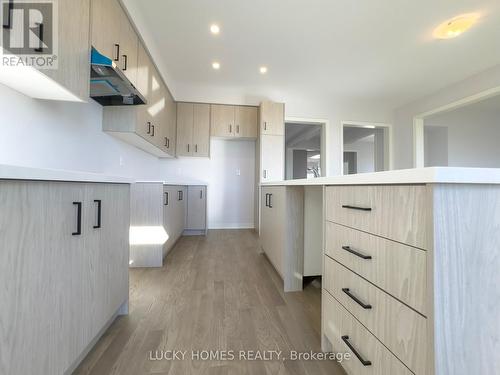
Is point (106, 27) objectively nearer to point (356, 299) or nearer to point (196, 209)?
point (356, 299)

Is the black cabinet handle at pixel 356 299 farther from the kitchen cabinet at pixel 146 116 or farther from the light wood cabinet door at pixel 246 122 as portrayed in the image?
the light wood cabinet door at pixel 246 122

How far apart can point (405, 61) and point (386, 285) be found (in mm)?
3805

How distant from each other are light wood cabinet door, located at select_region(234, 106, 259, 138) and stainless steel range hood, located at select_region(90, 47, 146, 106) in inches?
85.2

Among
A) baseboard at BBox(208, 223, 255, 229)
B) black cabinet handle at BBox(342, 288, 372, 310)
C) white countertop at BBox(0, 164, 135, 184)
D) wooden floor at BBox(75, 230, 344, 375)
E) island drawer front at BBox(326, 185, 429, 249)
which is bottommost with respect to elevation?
wooden floor at BBox(75, 230, 344, 375)

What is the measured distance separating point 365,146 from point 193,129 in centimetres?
664

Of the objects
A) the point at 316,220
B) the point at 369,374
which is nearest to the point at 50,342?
the point at 369,374

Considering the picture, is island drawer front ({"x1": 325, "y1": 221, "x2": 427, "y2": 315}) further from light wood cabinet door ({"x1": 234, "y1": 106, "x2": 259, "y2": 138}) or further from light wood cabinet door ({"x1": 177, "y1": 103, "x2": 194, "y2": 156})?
light wood cabinet door ({"x1": 177, "y1": 103, "x2": 194, "y2": 156})

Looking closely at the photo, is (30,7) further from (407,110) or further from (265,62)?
(407,110)

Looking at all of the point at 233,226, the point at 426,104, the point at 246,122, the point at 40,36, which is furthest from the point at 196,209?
the point at 426,104

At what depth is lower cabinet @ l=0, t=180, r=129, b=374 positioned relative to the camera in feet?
1.89

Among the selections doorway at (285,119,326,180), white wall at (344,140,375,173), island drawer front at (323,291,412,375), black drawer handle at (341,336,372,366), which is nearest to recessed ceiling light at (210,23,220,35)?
island drawer front at (323,291,412,375)

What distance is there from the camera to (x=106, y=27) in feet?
5.04

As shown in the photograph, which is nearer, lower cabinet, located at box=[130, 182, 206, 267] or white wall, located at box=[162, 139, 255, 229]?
lower cabinet, located at box=[130, 182, 206, 267]

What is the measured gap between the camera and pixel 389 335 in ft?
2.15
